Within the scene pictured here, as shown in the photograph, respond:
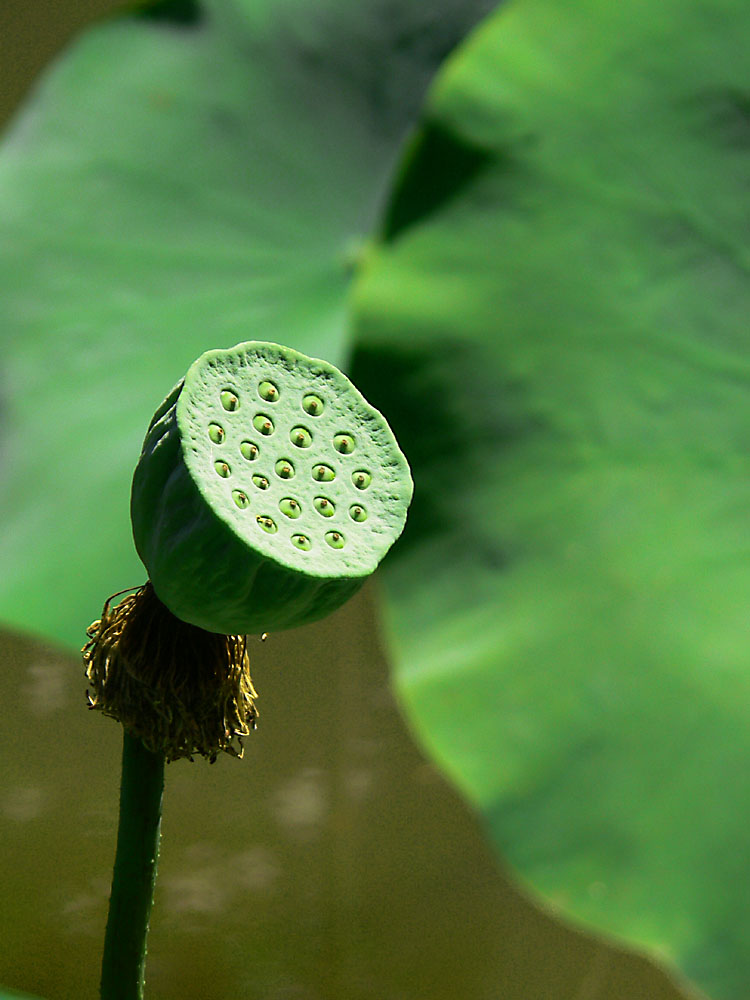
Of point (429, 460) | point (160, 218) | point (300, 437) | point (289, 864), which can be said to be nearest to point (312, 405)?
point (300, 437)

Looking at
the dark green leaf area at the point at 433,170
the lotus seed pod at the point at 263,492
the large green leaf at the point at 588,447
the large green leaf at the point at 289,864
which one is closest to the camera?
the lotus seed pod at the point at 263,492

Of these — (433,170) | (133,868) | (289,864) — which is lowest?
(289,864)

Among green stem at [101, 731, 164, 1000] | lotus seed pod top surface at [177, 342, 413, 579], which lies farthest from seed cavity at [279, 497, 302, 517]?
green stem at [101, 731, 164, 1000]

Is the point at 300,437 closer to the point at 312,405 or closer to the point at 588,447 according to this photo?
the point at 312,405

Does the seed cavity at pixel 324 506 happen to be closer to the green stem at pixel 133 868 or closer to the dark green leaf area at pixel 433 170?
the green stem at pixel 133 868

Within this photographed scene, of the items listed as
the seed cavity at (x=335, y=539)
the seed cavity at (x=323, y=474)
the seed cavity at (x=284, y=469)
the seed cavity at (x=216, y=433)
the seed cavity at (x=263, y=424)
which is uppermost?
the seed cavity at (x=216, y=433)

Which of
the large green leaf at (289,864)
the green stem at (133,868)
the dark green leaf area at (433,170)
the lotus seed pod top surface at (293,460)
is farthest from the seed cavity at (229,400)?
the large green leaf at (289,864)
